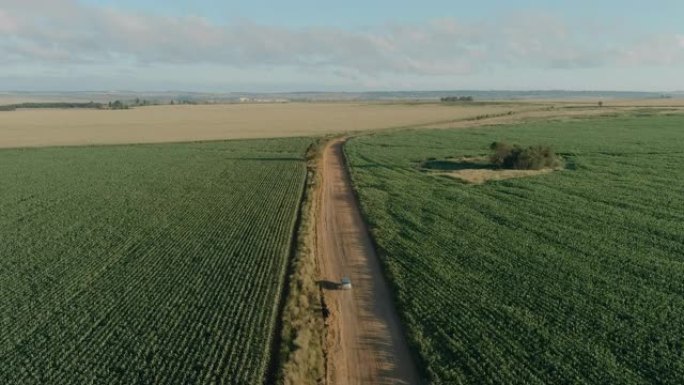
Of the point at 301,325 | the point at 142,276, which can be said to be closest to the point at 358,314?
the point at 301,325

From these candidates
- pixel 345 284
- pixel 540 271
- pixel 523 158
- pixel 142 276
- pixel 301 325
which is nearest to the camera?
pixel 301 325

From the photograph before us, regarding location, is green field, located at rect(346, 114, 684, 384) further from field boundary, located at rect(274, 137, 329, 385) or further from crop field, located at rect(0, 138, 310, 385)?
crop field, located at rect(0, 138, 310, 385)

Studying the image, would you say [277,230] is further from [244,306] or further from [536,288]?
[536,288]

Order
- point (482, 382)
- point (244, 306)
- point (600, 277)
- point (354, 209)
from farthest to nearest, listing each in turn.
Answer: point (354, 209) → point (600, 277) → point (244, 306) → point (482, 382)

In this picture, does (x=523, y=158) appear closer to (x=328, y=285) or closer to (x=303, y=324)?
(x=328, y=285)

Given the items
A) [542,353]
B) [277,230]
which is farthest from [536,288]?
[277,230]

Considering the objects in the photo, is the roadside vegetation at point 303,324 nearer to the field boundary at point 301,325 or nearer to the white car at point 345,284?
the field boundary at point 301,325
